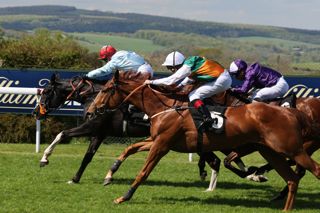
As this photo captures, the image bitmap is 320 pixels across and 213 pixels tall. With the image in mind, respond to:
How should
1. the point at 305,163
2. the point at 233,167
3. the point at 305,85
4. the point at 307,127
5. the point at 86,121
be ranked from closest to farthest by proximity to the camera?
A: the point at 305,163 → the point at 307,127 → the point at 233,167 → the point at 86,121 → the point at 305,85

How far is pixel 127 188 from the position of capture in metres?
9.72

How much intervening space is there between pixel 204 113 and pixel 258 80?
1679 mm

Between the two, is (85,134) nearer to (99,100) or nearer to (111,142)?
(99,100)

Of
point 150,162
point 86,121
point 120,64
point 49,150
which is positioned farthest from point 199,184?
point 150,162

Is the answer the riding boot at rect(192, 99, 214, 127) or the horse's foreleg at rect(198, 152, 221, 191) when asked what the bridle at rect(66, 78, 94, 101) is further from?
the riding boot at rect(192, 99, 214, 127)

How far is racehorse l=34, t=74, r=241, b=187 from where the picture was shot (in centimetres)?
1028

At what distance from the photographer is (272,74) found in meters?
9.73

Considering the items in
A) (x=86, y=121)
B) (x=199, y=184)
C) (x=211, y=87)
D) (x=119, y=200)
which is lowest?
(x=199, y=184)

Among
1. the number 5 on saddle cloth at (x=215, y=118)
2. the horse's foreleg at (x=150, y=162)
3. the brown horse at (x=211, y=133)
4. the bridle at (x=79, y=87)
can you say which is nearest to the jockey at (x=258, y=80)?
the brown horse at (x=211, y=133)

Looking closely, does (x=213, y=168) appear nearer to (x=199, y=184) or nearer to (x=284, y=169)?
(x=199, y=184)

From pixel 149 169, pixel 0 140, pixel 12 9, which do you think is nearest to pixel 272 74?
pixel 149 169

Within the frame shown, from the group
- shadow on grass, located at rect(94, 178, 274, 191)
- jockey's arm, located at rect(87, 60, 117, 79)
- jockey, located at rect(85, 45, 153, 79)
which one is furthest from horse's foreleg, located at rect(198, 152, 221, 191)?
jockey's arm, located at rect(87, 60, 117, 79)

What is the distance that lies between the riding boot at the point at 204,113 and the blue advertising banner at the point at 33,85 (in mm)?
6933

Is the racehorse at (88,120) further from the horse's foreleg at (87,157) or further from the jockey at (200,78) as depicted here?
the jockey at (200,78)
